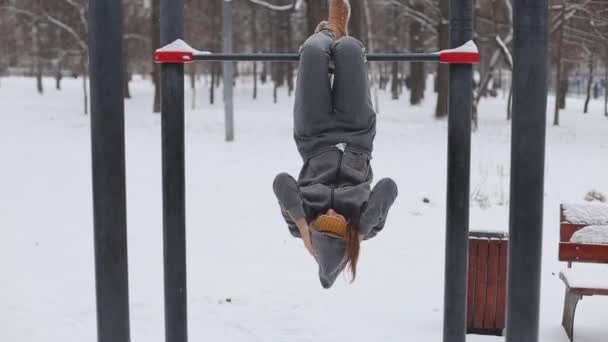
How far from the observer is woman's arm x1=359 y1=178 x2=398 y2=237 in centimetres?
315

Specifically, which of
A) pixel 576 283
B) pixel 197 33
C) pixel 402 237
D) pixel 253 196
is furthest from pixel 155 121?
pixel 576 283

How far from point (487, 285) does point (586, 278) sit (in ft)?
2.11

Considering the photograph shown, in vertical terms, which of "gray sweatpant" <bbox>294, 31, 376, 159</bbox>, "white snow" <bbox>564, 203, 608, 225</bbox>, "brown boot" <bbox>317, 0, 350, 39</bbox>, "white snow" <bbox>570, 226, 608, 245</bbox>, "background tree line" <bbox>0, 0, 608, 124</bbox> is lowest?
"white snow" <bbox>570, 226, 608, 245</bbox>

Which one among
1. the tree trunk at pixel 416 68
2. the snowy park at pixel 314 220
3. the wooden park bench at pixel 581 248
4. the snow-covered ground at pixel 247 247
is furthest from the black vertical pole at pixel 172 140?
the tree trunk at pixel 416 68

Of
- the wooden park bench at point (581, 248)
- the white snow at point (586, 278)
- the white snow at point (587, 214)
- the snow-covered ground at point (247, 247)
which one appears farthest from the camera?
the snow-covered ground at point (247, 247)

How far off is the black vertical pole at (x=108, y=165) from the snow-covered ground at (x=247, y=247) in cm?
199

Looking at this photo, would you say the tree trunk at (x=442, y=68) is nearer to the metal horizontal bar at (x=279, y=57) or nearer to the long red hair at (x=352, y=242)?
the metal horizontal bar at (x=279, y=57)

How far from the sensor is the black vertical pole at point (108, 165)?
339cm

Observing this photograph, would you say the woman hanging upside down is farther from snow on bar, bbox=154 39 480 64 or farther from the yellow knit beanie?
snow on bar, bbox=154 39 480 64

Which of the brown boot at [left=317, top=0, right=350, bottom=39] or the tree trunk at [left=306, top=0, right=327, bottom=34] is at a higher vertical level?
the tree trunk at [left=306, top=0, right=327, bottom=34]

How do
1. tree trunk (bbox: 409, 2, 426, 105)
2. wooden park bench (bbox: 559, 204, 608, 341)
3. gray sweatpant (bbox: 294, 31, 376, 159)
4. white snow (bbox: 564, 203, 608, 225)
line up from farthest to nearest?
1. tree trunk (bbox: 409, 2, 426, 105)
2. white snow (bbox: 564, 203, 608, 225)
3. wooden park bench (bbox: 559, 204, 608, 341)
4. gray sweatpant (bbox: 294, 31, 376, 159)

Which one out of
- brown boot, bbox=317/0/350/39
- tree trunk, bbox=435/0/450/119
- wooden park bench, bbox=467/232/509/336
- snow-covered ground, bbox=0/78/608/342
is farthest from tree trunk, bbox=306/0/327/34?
brown boot, bbox=317/0/350/39

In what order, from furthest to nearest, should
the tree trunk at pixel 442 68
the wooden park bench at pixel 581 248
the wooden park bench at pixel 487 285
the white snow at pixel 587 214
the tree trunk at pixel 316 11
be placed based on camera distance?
the tree trunk at pixel 442 68, the tree trunk at pixel 316 11, the white snow at pixel 587 214, the wooden park bench at pixel 487 285, the wooden park bench at pixel 581 248

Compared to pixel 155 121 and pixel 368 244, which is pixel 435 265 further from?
pixel 155 121
